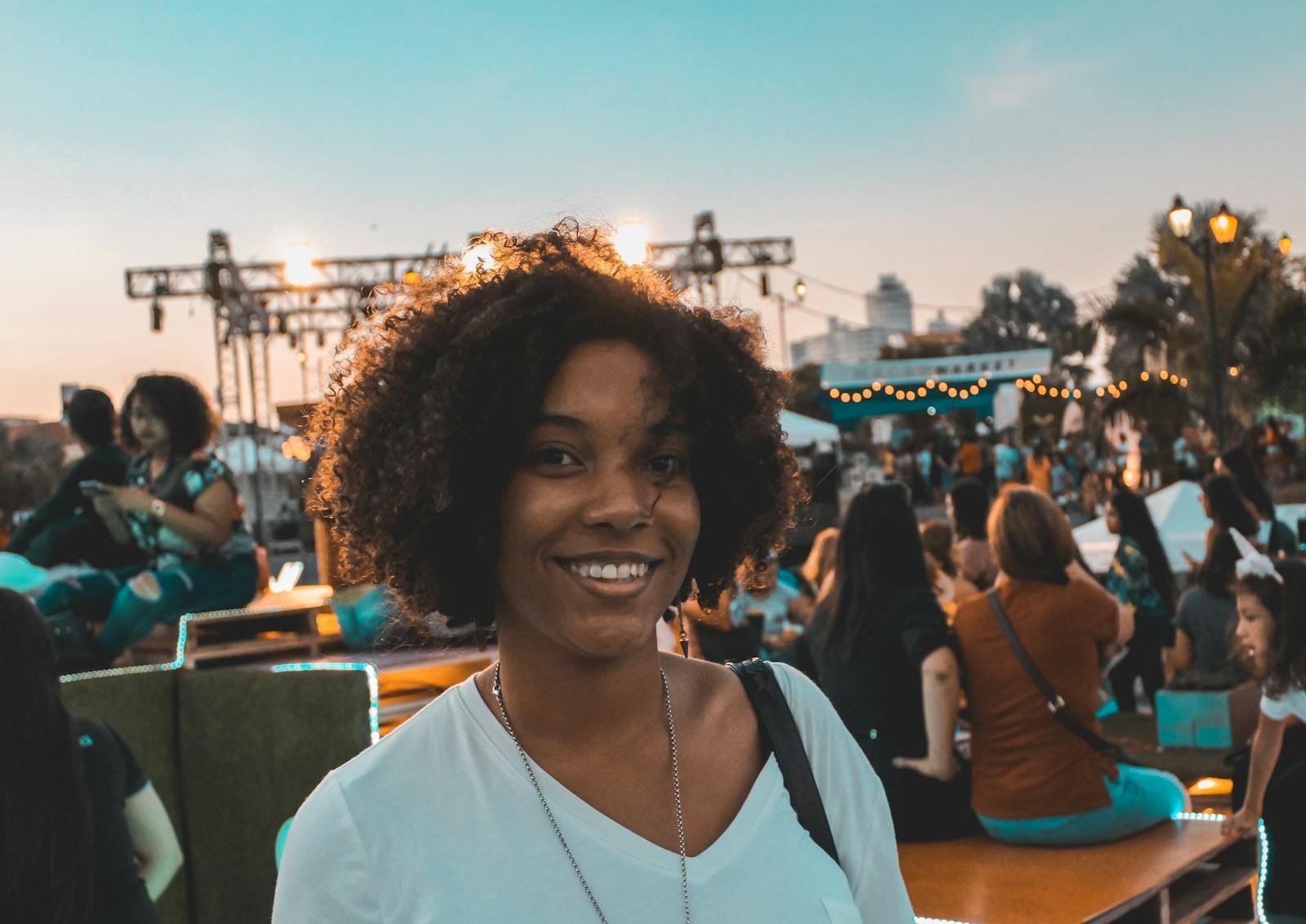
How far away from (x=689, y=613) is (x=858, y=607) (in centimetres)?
249

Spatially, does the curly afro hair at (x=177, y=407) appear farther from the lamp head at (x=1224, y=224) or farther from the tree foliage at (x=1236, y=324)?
the tree foliage at (x=1236, y=324)

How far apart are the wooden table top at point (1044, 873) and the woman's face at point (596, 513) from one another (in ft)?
8.26

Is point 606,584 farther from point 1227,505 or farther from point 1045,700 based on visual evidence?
point 1227,505

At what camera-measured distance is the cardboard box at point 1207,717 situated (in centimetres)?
681

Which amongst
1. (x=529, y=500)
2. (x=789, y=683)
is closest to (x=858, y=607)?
(x=789, y=683)

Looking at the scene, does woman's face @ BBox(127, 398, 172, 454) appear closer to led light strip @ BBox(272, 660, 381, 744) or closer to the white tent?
led light strip @ BBox(272, 660, 381, 744)

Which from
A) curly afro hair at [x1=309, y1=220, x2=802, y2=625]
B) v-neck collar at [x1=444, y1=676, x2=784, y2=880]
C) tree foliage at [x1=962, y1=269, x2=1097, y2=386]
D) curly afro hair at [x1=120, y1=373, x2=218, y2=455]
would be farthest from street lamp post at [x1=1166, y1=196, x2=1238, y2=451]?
tree foliage at [x1=962, y1=269, x2=1097, y2=386]

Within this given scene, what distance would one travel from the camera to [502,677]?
1.53 meters

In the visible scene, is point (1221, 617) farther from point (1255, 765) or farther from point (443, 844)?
point (443, 844)

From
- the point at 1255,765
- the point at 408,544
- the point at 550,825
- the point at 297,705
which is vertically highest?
the point at 408,544

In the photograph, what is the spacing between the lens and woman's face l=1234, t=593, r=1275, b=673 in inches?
162

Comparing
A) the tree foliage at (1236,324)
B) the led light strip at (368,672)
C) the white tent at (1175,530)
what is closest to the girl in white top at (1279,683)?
the led light strip at (368,672)

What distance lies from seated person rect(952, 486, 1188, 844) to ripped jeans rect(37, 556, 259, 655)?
253 centimetres

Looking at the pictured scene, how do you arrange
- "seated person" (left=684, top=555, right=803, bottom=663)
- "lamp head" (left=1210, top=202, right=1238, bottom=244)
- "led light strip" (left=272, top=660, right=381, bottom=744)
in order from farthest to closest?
"lamp head" (left=1210, top=202, right=1238, bottom=244) < "seated person" (left=684, top=555, right=803, bottom=663) < "led light strip" (left=272, top=660, right=381, bottom=744)
